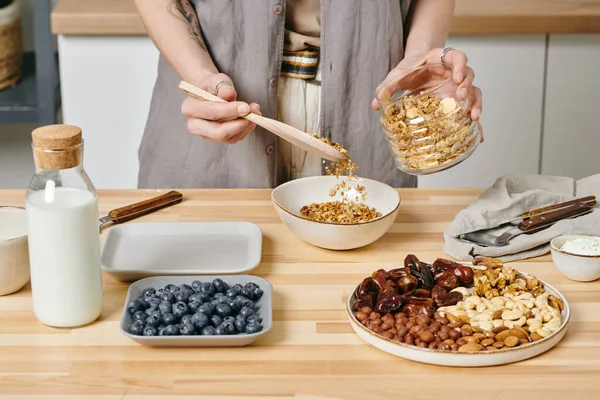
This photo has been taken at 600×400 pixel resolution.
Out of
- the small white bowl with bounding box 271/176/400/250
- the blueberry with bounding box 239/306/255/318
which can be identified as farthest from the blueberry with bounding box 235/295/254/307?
the small white bowl with bounding box 271/176/400/250

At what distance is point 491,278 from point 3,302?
71 centimetres

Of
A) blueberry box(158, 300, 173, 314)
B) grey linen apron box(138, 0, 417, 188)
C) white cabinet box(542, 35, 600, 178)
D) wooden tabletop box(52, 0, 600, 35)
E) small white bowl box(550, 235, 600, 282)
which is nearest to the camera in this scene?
blueberry box(158, 300, 173, 314)

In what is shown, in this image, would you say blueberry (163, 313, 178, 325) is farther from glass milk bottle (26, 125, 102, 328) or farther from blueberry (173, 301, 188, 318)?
glass milk bottle (26, 125, 102, 328)

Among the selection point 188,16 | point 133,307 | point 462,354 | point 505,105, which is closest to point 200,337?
point 133,307

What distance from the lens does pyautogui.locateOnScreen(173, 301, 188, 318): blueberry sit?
1121mm

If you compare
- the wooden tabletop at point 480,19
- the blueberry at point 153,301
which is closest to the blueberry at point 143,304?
the blueberry at point 153,301

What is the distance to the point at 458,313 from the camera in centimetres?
114

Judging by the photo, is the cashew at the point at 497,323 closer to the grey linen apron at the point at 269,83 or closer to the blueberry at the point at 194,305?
the blueberry at the point at 194,305

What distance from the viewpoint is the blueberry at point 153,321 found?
43.4 inches

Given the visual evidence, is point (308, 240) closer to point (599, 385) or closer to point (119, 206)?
point (119, 206)

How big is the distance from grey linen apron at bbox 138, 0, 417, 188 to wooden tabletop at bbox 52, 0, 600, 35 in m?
0.69

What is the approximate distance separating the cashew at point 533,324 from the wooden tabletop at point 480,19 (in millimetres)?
1540

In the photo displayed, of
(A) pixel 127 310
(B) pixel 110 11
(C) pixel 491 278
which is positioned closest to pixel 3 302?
(A) pixel 127 310

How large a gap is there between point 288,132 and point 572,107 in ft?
5.30
